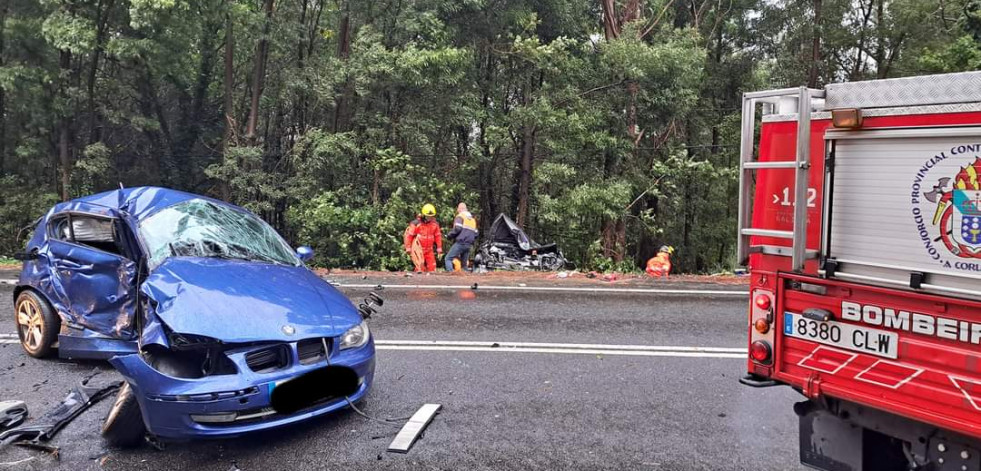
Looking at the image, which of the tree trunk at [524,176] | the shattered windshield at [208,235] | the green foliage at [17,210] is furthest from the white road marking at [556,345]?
the green foliage at [17,210]

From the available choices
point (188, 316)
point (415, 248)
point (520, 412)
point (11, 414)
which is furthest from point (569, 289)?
point (11, 414)

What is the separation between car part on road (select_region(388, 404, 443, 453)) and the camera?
158 inches

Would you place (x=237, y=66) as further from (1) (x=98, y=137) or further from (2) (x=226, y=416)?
(2) (x=226, y=416)

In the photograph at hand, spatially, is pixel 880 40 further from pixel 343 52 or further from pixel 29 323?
pixel 29 323

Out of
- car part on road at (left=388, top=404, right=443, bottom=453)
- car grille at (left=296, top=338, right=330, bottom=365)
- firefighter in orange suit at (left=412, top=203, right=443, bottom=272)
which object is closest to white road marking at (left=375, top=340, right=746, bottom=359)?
car part on road at (left=388, top=404, right=443, bottom=453)

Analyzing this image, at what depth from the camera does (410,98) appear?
16.1m

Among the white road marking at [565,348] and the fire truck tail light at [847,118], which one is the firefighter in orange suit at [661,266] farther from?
the fire truck tail light at [847,118]

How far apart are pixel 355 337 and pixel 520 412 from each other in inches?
53.2

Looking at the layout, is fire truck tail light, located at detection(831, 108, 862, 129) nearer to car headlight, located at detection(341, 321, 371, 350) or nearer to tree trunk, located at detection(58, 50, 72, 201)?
car headlight, located at detection(341, 321, 371, 350)

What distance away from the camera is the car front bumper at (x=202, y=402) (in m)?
3.65

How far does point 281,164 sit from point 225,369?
46.0 ft

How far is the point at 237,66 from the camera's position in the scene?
19.7 meters

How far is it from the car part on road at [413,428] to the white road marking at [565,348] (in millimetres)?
1655

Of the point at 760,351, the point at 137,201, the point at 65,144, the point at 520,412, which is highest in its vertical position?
the point at 65,144
